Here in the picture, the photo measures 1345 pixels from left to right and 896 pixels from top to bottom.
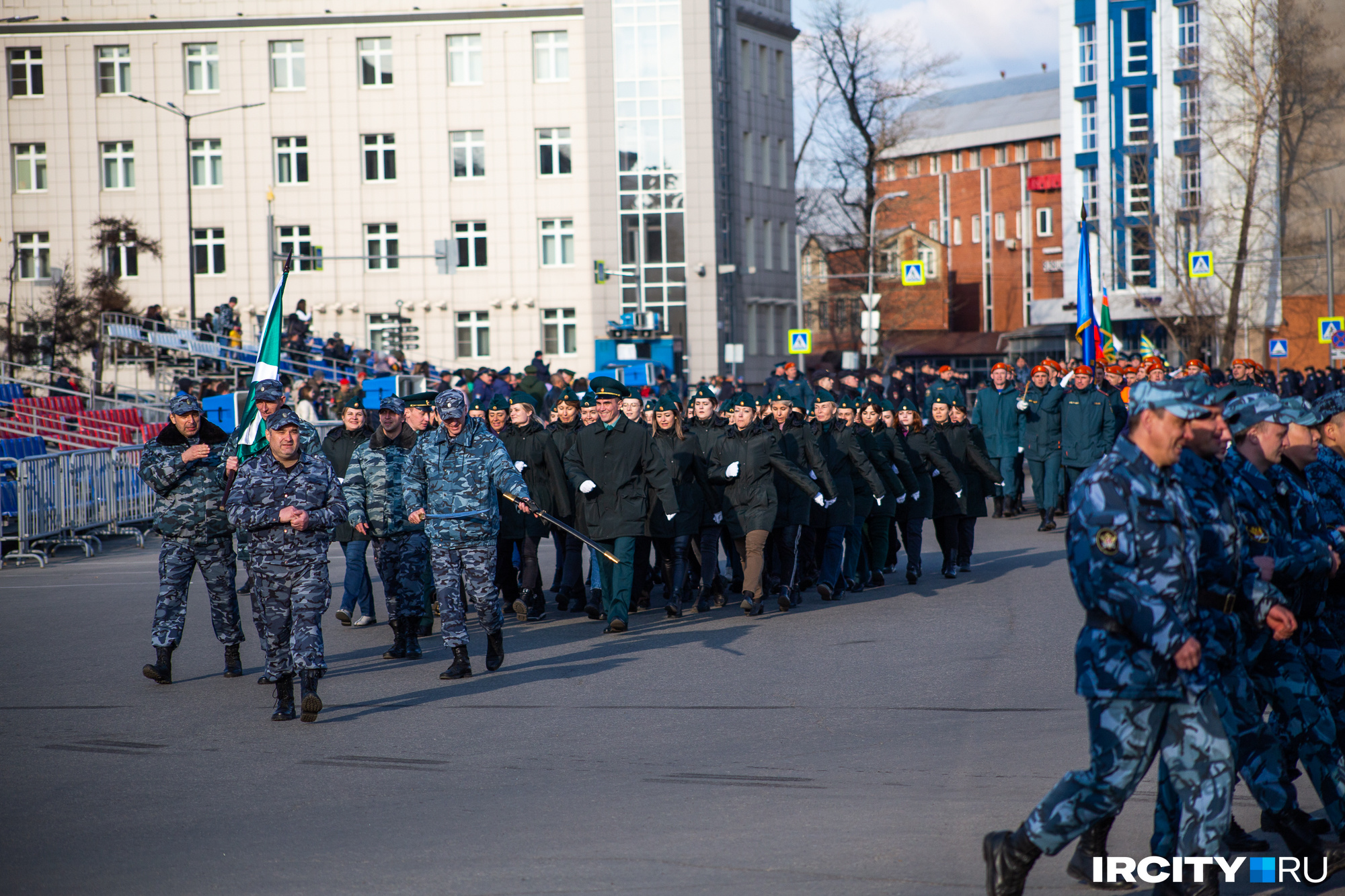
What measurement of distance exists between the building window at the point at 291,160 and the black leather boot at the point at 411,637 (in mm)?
49141

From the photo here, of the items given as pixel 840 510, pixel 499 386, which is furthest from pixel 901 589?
pixel 499 386

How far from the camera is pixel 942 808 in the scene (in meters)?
6.43

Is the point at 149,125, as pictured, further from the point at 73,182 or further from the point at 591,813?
the point at 591,813

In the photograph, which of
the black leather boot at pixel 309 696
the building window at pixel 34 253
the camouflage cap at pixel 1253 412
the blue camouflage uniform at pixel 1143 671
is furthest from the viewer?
the building window at pixel 34 253

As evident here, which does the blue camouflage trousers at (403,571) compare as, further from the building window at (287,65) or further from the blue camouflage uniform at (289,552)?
the building window at (287,65)

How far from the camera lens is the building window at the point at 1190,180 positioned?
55000mm

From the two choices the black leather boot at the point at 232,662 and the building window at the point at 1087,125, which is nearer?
the black leather boot at the point at 232,662

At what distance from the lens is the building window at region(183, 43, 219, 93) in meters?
56.8

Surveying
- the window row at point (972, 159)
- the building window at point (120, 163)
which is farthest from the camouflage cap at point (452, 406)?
the window row at point (972, 159)

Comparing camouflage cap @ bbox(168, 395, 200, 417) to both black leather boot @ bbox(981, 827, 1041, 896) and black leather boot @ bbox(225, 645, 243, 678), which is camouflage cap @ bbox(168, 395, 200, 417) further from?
black leather boot @ bbox(981, 827, 1041, 896)

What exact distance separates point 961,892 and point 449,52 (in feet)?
182

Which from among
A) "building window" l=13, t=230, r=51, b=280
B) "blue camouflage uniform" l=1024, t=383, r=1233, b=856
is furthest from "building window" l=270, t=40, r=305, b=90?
"blue camouflage uniform" l=1024, t=383, r=1233, b=856

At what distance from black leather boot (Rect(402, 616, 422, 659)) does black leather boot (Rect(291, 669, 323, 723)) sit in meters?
2.06

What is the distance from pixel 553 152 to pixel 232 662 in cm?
4898
